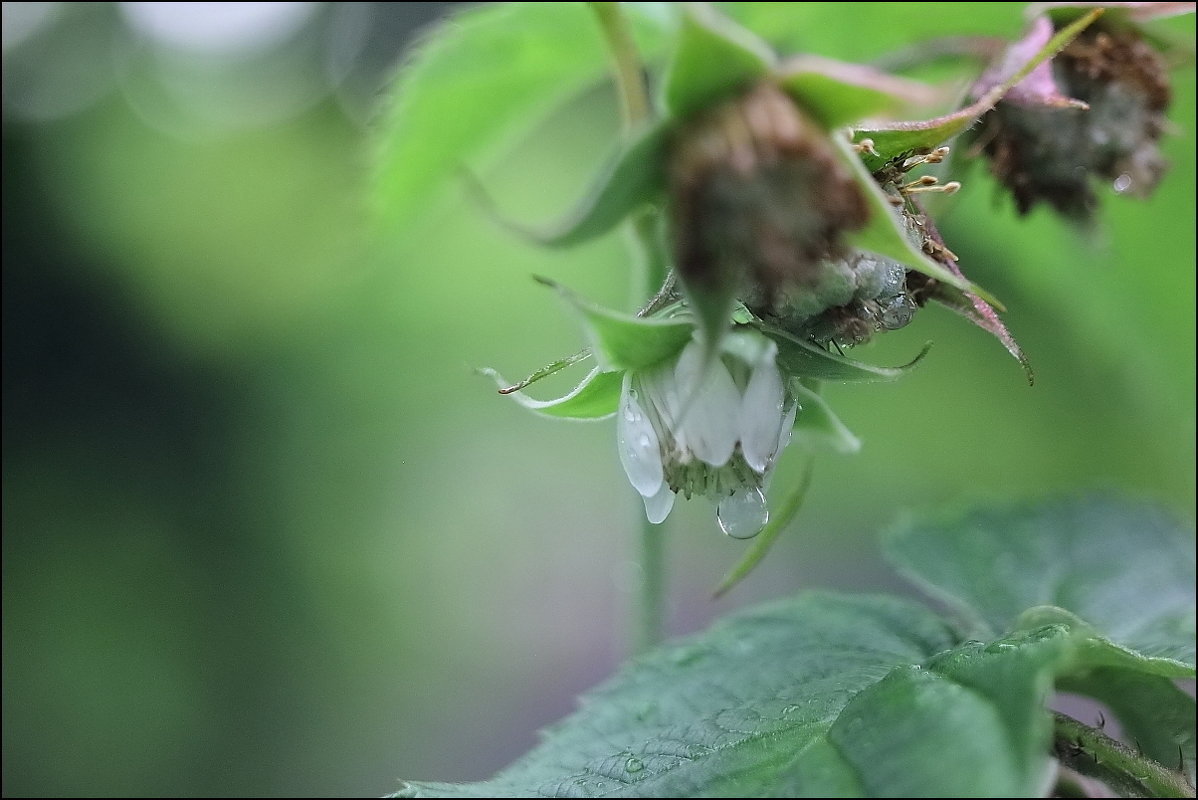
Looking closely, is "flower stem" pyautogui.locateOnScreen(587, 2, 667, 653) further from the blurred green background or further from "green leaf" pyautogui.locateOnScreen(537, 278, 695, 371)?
the blurred green background

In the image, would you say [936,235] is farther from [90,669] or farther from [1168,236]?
[90,669]

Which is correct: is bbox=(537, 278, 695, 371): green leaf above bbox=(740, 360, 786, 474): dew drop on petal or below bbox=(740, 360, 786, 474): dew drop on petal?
above

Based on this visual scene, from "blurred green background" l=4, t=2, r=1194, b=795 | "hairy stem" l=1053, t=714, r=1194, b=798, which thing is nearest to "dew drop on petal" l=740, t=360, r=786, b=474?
"hairy stem" l=1053, t=714, r=1194, b=798

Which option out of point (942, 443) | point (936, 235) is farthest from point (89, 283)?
point (936, 235)

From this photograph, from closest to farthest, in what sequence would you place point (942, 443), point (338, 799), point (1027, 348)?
point (1027, 348) < point (942, 443) < point (338, 799)

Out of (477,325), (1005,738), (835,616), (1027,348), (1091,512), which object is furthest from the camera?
(477,325)

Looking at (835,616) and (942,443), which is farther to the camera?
(942,443)

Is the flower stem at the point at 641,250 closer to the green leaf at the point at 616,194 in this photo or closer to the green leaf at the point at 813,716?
the green leaf at the point at 616,194
